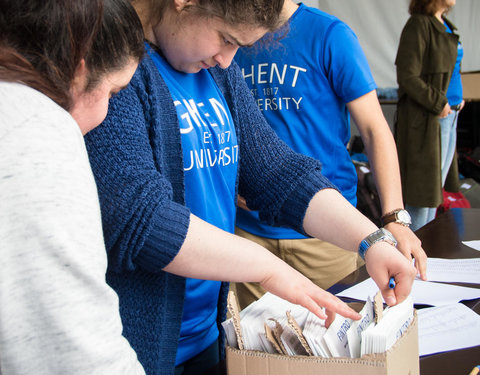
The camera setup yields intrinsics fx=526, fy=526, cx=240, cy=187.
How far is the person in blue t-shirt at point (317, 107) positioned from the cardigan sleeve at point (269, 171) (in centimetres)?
43

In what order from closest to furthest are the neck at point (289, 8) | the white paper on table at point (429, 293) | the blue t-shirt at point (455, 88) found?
the white paper on table at point (429, 293) → the neck at point (289, 8) → the blue t-shirt at point (455, 88)

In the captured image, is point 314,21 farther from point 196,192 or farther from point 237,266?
point 237,266

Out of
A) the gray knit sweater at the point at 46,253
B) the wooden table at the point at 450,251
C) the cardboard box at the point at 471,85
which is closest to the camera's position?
the gray knit sweater at the point at 46,253

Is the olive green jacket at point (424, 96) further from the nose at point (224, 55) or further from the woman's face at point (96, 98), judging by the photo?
the woman's face at point (96, 98)

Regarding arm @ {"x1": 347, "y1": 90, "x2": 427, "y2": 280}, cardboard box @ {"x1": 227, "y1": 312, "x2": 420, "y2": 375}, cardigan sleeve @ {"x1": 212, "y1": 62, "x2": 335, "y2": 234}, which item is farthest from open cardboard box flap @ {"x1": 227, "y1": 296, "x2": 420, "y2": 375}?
arm @ {"x1": 347, "y1": 90, "x2": 427, "y2": 280}

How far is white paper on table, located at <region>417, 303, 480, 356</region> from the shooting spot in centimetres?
92

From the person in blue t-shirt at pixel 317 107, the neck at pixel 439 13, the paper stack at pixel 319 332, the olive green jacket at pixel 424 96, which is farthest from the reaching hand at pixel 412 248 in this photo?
the neck at pixel 439 13

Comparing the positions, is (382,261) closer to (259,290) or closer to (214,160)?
(214,160)

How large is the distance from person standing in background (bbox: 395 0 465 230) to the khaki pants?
1.47 meters

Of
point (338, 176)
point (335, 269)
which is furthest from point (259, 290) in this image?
point (338, 176)

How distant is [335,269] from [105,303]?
123 cm

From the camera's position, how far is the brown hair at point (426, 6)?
2891 millimetres

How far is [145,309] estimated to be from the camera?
2.76 ft

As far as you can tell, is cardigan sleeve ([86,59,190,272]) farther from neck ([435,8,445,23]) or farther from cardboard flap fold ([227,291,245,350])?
neck ([435,8,445,23])
